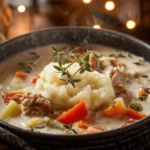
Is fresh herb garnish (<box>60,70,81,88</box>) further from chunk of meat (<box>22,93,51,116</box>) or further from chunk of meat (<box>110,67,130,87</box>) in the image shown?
chunk of meat (<box>110,67,130,87</box>)

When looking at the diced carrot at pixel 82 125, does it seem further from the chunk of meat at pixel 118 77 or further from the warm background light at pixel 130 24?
the warm background light at pixel 130 24

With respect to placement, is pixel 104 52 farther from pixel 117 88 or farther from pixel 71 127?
pixel 71 127

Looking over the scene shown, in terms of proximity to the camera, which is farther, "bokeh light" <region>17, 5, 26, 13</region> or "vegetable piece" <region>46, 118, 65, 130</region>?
"bokeh light" <region>17, 5, 26, 13</region>

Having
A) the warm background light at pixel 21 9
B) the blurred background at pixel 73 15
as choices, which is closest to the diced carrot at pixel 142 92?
the blurred background at pixel 73 15

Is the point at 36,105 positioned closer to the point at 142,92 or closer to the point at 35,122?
the point at 35,122

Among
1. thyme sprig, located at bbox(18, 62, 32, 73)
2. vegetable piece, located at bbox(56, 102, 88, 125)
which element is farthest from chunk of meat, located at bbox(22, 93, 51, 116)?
thyme sprig, located at bbox(18, 62, 32, 73)

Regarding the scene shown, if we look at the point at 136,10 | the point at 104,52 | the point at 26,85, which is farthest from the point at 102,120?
the point at 136,10

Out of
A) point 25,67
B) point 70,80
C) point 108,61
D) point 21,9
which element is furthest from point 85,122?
point 21,9
